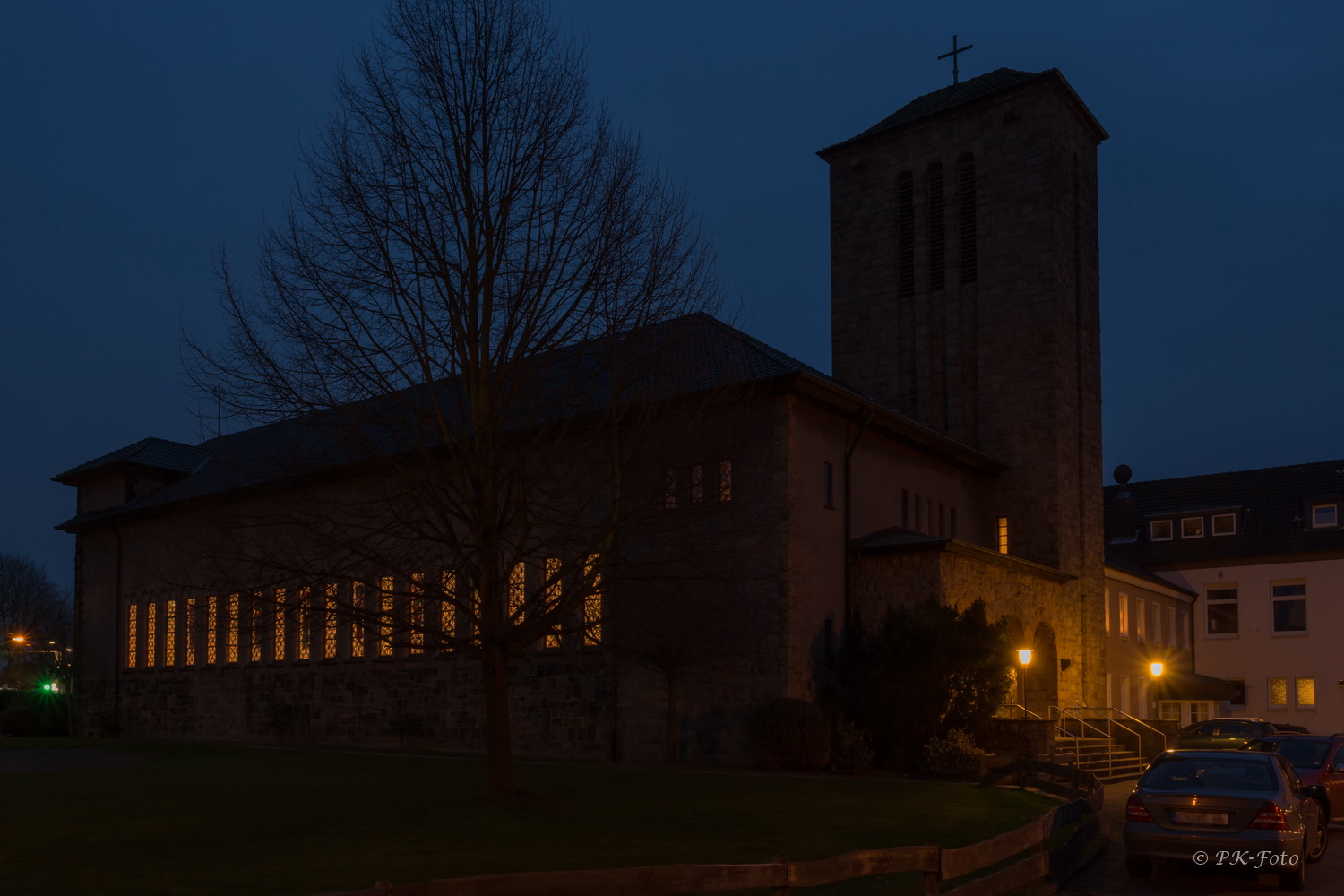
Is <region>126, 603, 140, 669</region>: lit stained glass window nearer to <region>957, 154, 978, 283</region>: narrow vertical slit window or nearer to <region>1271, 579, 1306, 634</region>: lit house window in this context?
<region>957, 154, 978, 283</region>: narrow vertical slit window

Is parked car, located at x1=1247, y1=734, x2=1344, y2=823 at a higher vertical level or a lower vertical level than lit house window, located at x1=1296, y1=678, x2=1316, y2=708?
higher

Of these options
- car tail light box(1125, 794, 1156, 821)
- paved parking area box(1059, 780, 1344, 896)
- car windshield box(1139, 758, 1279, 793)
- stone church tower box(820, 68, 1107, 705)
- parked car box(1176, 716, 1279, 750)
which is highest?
stone church tower box(820, 68, 1107, 705)

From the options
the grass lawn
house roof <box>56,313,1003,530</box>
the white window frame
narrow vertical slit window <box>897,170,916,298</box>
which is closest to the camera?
the grass lawn

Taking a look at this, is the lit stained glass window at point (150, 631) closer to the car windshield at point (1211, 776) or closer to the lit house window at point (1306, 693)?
the car windshield at point (1211, 776)

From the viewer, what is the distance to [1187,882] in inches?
555

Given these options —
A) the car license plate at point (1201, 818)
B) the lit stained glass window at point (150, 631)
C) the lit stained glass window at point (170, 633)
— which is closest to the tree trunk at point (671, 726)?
the car license plate at point (1201, 818)

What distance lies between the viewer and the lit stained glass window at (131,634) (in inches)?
1779

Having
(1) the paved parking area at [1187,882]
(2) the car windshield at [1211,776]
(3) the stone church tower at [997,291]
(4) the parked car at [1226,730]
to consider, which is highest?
(3) the stone church tower at [997,291]

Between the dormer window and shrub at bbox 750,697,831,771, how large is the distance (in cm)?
3522

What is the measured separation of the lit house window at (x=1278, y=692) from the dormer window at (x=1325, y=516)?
648cm

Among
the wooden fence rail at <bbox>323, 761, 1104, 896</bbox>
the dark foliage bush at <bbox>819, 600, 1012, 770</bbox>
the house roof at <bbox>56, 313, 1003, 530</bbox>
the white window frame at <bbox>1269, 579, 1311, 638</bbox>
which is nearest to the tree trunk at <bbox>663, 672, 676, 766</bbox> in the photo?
the dark foliage bush at <bbox>819, 600, 1012, 770</bbox>

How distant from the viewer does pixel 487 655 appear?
17.7 m

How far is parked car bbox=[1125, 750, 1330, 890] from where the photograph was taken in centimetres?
1299

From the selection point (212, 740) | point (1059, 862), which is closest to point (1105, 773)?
point (1059, 862)
